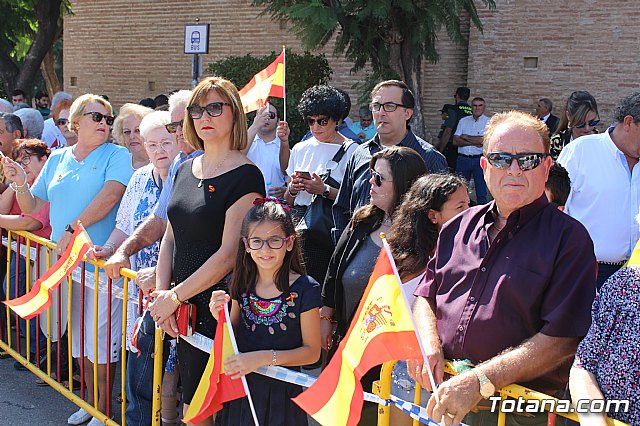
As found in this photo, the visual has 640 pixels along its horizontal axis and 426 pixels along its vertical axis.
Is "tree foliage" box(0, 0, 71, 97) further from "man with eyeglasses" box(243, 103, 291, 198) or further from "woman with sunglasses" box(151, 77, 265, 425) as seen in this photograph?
"woman with sunglasses" box(151, 77, 265, 425)

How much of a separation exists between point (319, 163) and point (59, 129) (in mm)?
4675

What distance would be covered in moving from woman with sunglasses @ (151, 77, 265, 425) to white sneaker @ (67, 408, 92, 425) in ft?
4.54

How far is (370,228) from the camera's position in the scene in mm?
4086

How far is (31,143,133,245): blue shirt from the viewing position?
5172mm

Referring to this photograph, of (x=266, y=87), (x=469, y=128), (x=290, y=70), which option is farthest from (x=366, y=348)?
(x=290, y=70)

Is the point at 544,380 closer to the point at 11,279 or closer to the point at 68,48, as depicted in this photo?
the point at 11,279

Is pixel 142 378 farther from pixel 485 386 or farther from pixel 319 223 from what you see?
pixel 485 386

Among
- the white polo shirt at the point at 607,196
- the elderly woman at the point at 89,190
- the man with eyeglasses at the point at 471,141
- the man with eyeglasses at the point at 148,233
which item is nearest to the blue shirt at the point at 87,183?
the elderly woman at the point at 89,190

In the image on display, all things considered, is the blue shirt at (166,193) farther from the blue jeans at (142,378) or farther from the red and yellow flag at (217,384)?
the red and yellow flag at (217,384)

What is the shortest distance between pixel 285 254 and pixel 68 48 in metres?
19.5

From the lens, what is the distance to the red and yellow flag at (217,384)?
11.8 ft

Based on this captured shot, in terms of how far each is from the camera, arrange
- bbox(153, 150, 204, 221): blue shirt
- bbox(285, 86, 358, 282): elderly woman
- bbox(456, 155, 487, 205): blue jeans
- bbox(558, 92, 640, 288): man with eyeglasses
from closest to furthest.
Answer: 1. bbox(153, 150, 204, 221): blue shirt
2. bbox(558, 92, 640, 288): man with eyeglasses
3. bbox(285, 86, 358, 282): elderly woman
4. bbox(456, 155, 487, 205): blue jeans

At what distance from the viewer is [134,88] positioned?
1964 centimetres

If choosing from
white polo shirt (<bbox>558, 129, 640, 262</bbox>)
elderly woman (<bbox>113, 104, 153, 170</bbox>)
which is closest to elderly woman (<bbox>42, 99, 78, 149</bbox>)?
elderly woman (<bbox>113, 104, 153, 170</bbox>)
